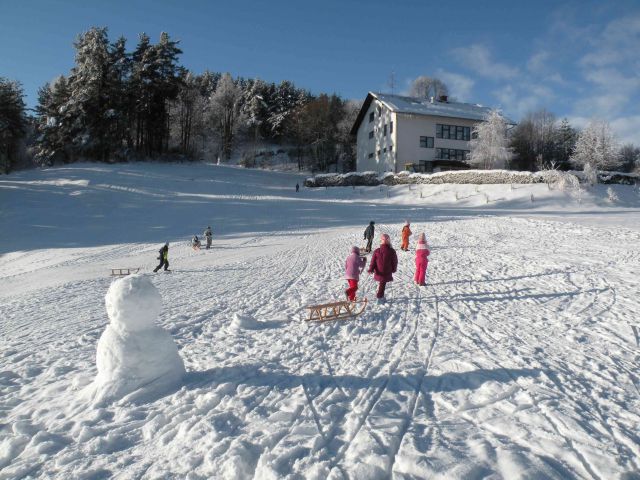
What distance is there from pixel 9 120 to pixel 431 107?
1956 inches

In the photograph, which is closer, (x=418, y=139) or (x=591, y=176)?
(x=591, y=176)

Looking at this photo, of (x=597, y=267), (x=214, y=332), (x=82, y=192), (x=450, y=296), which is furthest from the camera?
(x=82, y=192)

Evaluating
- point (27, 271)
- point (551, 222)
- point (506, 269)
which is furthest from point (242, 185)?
point (506, 269)

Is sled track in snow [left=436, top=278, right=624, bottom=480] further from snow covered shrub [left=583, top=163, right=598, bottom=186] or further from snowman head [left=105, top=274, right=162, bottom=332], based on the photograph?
snow covered shrub [left=583, top=163, right=598, bottom=186]

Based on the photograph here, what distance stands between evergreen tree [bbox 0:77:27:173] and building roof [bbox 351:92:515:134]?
42.5m

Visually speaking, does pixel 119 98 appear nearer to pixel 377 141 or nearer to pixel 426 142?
pixel 377 141

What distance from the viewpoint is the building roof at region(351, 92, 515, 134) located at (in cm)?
4359

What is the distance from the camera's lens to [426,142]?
44750 mm

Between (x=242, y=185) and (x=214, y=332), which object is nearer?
(x=214, y=332)

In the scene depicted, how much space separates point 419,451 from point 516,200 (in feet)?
95.7

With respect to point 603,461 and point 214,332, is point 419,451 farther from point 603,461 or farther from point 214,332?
point 214,332

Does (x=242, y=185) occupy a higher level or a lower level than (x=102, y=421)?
higher

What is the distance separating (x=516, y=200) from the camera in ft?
93.2

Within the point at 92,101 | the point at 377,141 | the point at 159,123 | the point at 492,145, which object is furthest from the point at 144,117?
the point at 492,145
